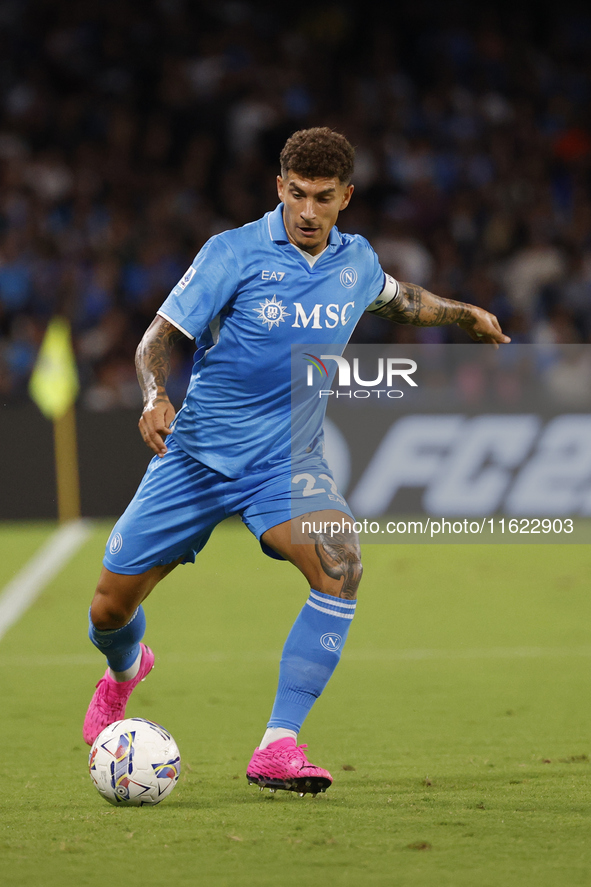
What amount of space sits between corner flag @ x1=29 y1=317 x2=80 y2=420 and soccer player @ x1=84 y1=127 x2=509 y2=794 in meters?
5.90

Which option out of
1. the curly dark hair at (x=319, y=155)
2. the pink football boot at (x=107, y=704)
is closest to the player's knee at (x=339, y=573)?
the pink football boot at (x=107, y=704)

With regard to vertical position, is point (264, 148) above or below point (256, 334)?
above

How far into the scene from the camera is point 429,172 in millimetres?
13125

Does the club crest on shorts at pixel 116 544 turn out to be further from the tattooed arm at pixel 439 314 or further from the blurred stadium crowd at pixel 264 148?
the blurred stadium crowd at pixel 264 148

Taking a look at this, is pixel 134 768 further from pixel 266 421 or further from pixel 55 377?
pixel 55 377

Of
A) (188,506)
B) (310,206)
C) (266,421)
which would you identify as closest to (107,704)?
(188,506)

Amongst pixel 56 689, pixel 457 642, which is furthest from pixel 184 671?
pixel 457 642

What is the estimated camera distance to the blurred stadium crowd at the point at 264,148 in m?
11.4

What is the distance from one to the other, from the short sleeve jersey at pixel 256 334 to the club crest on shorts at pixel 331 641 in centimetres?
61

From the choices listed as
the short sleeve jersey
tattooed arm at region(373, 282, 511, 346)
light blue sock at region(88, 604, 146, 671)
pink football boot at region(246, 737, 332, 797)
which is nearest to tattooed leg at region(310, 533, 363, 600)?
the short sleeve jersey

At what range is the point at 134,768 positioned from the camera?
3656 mm

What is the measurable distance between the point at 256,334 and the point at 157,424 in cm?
61

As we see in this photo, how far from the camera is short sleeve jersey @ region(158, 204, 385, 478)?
4043mm

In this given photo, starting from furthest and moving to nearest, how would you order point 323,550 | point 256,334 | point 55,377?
point 55,377
point 256,334
point 323,550
